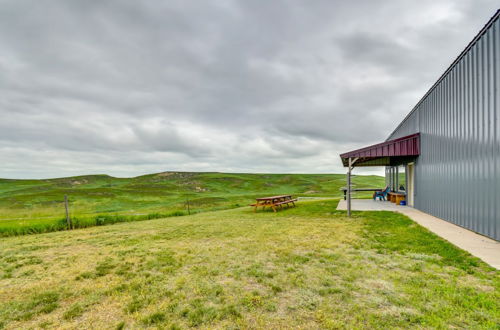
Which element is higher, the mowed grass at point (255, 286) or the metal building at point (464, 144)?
the metal building at point (464, 144)

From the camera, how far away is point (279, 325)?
2.62 m

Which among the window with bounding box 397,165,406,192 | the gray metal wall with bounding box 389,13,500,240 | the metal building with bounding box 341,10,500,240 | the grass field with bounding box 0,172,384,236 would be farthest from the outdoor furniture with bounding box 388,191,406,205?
the grass field with bounding box 0,172,384,236

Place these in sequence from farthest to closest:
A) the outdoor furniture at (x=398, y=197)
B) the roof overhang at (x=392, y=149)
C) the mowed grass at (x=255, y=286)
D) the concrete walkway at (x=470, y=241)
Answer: the outdoor furniture at (x=398, y=197)
the roof overhang at (x=392, y=149)
the concrete walkway at (x=470, y=241)
the mowed grass at (x=255, y=286)

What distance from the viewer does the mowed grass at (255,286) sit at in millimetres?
2760

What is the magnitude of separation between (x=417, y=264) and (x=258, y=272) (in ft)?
9.69

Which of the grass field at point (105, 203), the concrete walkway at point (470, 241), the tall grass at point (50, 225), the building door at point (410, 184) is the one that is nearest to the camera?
the concrete walkway at point (470, 241)

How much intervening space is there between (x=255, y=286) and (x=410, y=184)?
13460mm

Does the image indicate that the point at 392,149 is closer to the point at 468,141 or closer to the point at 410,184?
the point at 410,184

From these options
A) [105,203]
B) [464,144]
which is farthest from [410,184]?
[105,203]

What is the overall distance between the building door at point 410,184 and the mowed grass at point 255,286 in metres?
7.81

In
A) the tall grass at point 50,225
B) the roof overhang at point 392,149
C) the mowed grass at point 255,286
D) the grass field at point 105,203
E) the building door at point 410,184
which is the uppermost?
the roof overhang at point 392,149

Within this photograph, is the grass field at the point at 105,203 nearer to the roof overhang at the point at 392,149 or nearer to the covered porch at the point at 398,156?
the covered porch at the point at 398,156

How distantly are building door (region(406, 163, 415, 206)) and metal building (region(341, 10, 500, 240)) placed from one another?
1229 millimetres

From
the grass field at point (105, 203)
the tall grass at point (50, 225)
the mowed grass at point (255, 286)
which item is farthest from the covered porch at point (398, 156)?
the tall grass at point (50, 225)
